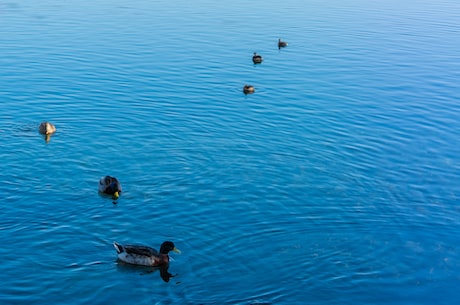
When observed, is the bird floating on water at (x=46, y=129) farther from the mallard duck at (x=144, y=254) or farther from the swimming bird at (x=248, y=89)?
the swimming bird at (x=248, y=89)

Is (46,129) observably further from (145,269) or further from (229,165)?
(145,269)

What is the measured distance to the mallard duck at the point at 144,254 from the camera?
19.6 m

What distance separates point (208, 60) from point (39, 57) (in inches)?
389

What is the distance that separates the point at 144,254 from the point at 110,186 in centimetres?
448

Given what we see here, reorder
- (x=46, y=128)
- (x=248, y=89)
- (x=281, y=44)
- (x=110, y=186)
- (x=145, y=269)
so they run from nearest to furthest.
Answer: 1. (x=145, y=269)
2. (x=110, y=186)
3. (x=46, y=128)
4. (x=248, y=89)
5. (x=281, y=44)

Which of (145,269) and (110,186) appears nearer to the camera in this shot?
(145,269)

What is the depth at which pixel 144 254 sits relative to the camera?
780 inches

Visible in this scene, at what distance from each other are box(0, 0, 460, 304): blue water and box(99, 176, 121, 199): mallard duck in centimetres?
36

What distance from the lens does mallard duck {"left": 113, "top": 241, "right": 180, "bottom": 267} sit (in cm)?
1956

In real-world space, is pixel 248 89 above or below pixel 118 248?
above

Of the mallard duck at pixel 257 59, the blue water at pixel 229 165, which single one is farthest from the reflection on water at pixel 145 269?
the mallard duck at pixel 257 59

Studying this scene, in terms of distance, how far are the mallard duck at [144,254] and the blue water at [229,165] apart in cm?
36

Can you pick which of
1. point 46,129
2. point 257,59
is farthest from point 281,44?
point 46,129

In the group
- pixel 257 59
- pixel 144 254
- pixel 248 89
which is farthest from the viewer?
pixel 257 59
